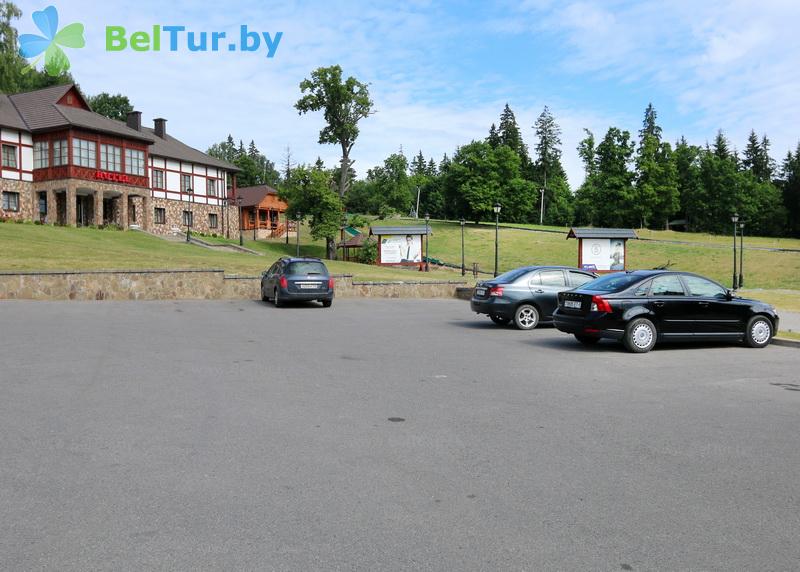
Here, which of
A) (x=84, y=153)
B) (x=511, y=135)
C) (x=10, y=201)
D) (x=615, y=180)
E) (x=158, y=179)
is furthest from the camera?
(x=511, y=135)

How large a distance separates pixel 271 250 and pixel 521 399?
172ft

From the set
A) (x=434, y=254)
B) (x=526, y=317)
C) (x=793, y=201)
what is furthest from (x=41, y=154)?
(x=793, y=201)

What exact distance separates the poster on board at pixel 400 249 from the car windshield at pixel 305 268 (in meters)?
23.6

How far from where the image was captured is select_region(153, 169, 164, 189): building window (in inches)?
2178

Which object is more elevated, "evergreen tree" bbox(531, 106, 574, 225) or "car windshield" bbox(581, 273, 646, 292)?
"evergreen tree" bbox(531, 106, 574, 225)

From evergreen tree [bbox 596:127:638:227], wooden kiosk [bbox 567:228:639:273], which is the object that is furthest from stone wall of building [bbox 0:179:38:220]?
evergreen tree [bbox 596:127:638:227]

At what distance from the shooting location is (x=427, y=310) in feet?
68.0

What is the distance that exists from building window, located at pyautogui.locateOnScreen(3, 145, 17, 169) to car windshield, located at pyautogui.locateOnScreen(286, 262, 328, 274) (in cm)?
3428

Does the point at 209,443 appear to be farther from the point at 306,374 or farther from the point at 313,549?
the point at 306,374

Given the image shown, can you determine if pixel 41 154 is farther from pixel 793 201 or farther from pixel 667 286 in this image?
pixel 793 201

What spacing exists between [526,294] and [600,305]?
13.6 ft

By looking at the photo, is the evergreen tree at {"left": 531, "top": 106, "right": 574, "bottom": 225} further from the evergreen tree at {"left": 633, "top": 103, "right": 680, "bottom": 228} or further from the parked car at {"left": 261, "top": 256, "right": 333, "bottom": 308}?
the parked car at {"left": 261, "top": 256, "right": 333, "bottom": 308}

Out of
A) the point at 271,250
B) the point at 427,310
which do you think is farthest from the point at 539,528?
the point at 271,250

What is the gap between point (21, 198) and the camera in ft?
151
